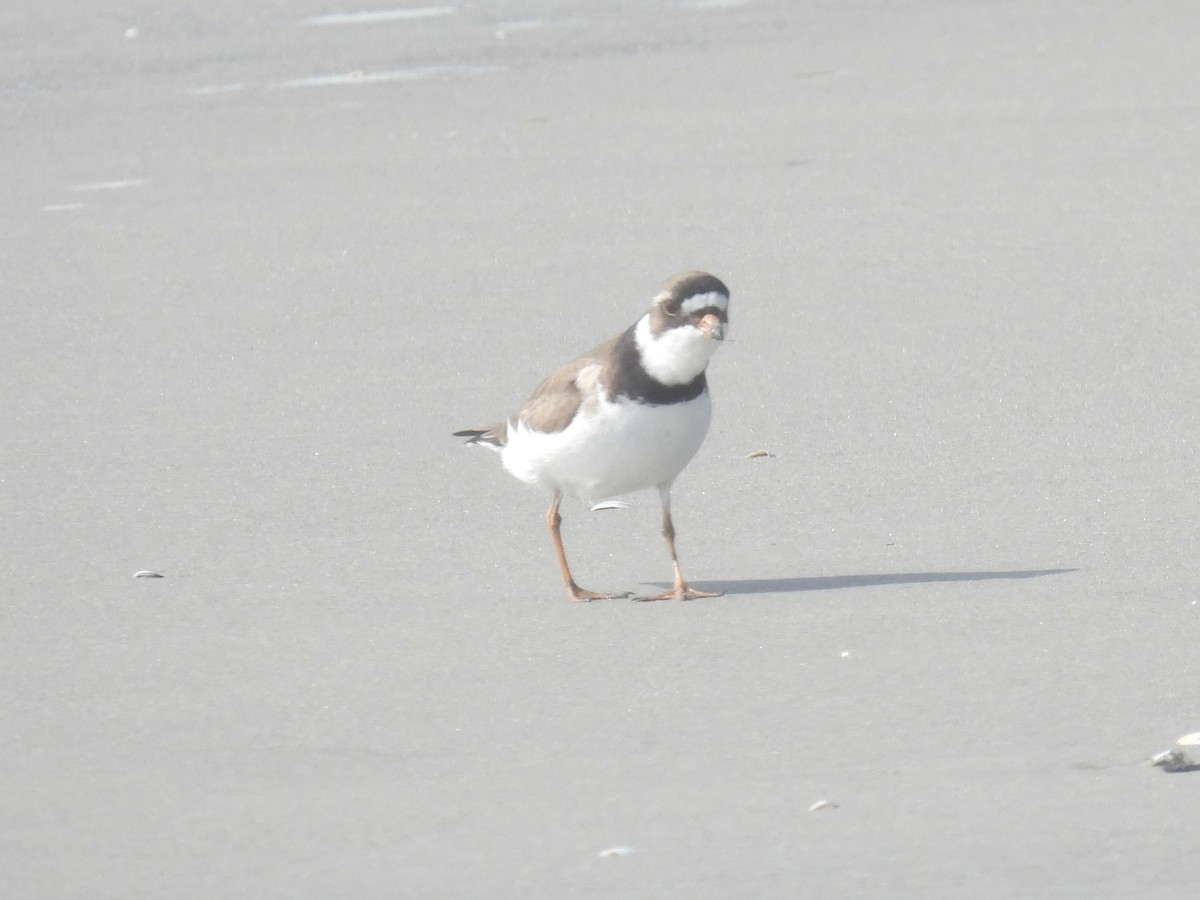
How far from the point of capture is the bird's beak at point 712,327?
5352 millimetres

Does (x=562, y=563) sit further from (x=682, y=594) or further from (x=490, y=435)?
(x=490, y=435)

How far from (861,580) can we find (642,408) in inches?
28.5

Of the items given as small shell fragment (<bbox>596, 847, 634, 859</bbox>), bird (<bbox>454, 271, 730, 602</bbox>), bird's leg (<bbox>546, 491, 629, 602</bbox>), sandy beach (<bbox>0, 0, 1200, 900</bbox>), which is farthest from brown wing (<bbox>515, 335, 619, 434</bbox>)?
small shell fragment (<bbox>596, 847, 634, 859</bbox>)

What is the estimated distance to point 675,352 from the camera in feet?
17.8

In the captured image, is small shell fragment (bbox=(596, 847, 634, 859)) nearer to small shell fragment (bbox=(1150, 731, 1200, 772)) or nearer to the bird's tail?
small shell fragment (bbox=(1150, 731, 1200, 772))

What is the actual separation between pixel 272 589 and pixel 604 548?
100cm

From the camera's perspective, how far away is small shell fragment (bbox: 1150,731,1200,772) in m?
4.19

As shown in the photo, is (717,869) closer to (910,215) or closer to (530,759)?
(530,759)

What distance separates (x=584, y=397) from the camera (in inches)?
221

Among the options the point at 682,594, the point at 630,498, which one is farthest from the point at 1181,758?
the point at 630,498

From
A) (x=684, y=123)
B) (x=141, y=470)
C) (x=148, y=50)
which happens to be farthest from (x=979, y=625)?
(x=148, y=50)

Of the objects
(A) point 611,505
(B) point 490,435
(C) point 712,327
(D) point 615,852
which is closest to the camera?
(D) point 615,852

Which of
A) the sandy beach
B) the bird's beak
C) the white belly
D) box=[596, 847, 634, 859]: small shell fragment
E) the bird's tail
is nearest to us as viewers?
box=[596, 847, 634, 859]: small shell fragment

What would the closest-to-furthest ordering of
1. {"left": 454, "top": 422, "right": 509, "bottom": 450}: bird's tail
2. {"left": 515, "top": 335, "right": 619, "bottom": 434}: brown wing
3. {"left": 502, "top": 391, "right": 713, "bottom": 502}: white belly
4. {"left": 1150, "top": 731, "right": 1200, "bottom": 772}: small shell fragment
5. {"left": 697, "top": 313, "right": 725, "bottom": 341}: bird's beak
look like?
{"left": 1150, "top": 731, "right": 1200, "bottom": 772}: small shell fragment
{"left": 697, "top": 313, "right": 725, "bottom": 341}: bird's beak
{"left": 502, "top": 391, "right": 713, "bottom": 502}: white belly
{"left": 515, "top": 335, "right": 619, "bottom": 434}: brown wing
{"left": 454, "top": 422, "right": 509, "bottom": 450}: bird's tail
